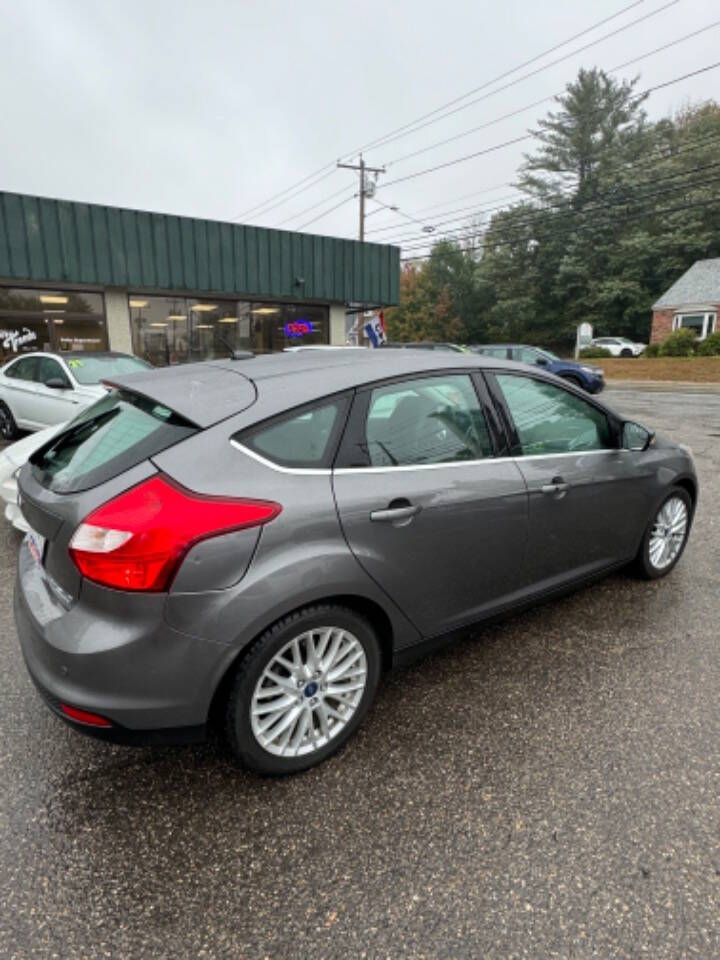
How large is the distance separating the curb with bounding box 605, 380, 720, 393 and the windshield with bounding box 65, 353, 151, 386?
1685 cm

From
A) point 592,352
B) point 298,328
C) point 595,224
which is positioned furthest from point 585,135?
point 298,328

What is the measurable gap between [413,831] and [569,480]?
174 centimetres

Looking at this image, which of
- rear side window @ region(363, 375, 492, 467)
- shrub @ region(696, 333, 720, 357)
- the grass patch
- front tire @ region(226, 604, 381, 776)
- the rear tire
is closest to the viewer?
front tire @ region(226, 604, 381, 776)

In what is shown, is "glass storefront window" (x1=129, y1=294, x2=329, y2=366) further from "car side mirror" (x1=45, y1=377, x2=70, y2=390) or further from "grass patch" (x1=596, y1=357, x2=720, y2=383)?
"grass patch" (x1=596, y1=357, x2=720, y2=383)

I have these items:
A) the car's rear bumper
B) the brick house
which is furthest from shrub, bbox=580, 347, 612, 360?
the car's rear bumper

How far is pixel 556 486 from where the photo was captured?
8.90 ft

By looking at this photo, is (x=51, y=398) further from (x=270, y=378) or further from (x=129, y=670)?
(x=129, y=670)

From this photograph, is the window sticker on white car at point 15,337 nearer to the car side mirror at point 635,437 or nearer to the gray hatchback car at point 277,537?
the gray hatchback car at point 277,537

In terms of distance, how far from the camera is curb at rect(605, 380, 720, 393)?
18.5 meters

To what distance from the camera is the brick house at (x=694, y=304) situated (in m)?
32.3

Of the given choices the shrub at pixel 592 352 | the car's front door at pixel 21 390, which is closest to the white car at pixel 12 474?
the car's front door at pixel 21 390

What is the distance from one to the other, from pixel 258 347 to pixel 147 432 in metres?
13.6

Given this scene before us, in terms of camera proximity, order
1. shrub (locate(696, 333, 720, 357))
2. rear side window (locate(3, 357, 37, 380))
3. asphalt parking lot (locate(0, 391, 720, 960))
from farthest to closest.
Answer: shrub (locate(696, 333, 720, 357)), rear side window (locate(3, 357, 37, 380)), asphalt parking lot (locate(0, 391, 720, 960))

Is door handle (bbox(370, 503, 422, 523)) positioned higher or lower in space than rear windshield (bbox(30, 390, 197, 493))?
lower
